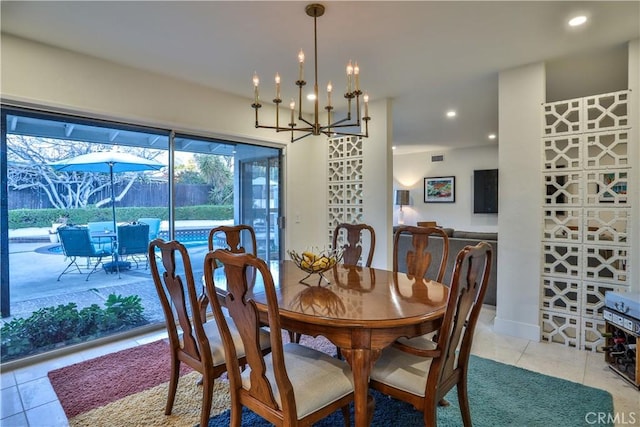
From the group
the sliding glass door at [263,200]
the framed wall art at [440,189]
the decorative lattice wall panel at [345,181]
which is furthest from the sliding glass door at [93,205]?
the framed wall art at [440,189]

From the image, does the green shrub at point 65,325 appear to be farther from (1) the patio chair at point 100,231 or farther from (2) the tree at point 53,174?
(2) the tree at point 53,174

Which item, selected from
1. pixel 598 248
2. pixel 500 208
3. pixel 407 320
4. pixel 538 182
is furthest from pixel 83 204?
pixel 598 248

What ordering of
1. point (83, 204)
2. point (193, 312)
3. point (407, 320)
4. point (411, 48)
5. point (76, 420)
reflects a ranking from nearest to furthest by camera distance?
point (407, 320), point (193, 312), point (76, 420), point (411, 48), point (83, 204)

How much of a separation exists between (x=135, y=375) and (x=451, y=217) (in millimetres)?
6964

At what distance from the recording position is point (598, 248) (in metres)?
2.94

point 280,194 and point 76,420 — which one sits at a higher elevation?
point 280,194

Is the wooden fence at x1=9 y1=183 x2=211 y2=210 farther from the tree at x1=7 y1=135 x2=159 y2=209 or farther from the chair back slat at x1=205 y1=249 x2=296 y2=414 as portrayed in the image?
the chair back slat at x1=205 y1=249 x2=296 y2=414

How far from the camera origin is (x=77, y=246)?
3.16 meters

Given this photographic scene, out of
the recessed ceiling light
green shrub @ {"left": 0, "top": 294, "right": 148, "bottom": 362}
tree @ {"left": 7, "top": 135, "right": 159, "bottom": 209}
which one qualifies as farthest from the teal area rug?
the recessed ceiling light

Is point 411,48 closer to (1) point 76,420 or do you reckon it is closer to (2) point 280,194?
(2) point 280,194

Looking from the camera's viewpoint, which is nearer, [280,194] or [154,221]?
[154,221]

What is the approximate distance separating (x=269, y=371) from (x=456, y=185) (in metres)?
7.16

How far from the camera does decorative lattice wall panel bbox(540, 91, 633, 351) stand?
284 cm

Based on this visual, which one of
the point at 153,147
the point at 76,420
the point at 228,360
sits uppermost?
the point at 153,147
